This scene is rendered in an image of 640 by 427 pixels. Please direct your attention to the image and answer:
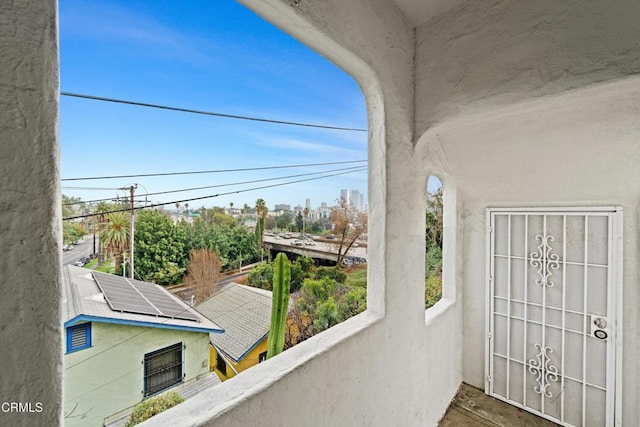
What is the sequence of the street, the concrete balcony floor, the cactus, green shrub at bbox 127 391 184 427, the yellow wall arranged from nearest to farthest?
the street, green shrub at bbox 127 391 184 427, the yellow wall, the cactus, the concrete balcony floor

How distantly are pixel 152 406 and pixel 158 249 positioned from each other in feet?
1.65

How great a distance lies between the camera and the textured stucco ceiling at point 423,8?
1.44 meters

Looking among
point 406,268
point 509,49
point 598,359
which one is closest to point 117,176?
point 406,268

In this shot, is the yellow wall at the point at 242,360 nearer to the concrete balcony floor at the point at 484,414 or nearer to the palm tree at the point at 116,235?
the palm tree at the point at 116,235

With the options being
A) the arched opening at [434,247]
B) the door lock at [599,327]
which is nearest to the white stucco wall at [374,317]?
the arched opening at [434,247]

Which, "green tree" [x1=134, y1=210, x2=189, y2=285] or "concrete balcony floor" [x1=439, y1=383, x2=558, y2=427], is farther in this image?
"concrete balcony floor" [x1=439, y1=383, x2=558, y2=427]

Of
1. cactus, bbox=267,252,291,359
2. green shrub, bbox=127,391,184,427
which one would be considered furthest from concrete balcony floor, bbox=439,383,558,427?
green shrub, bbox=127,391,184,427

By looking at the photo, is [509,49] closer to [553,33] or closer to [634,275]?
[553,33]

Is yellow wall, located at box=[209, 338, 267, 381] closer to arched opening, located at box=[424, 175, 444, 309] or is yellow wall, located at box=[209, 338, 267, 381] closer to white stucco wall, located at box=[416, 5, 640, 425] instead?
white stucco wall, located at box=[416, 5, 640, 425]

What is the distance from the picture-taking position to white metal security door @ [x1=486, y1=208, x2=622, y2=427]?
1.96 metres

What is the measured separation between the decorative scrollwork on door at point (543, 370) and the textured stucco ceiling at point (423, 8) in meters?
2.62

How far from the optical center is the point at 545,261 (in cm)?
219

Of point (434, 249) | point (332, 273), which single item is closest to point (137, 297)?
point (332, 273)

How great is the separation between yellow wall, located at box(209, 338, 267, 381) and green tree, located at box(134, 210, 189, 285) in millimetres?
348
